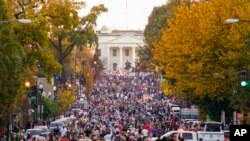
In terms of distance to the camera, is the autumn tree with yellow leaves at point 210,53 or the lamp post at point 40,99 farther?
the lamp post at point 40,99

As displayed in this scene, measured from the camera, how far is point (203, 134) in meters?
43.0

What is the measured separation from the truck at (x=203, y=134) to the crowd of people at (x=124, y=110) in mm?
1688

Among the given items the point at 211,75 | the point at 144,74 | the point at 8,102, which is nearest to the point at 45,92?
the point at 211,75

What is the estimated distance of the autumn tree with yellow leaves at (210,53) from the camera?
51969 mm

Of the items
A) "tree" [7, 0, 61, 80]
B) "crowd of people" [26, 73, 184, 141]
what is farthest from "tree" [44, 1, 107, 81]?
"crowd of people" [26, 73, 184, 141]

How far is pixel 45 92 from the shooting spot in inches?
3300

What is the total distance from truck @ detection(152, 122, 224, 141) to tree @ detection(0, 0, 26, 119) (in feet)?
24.5

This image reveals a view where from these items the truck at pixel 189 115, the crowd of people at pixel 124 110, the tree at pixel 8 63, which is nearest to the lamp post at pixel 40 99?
the crowd of people at pixel 124 110

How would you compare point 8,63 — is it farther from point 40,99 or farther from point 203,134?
point 40,99

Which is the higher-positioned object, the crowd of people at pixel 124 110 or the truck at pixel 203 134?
the truck at pixel 203 134

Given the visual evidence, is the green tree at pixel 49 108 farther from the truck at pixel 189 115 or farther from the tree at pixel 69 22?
the truck at pixel 189 115

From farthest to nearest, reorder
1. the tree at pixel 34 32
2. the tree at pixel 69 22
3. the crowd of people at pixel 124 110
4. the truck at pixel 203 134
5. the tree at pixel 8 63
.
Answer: the crowd of people at pixel 124 110 < the tree at pixel 69 22 < the tree at pixel 34 32 < the tree at pixel 8 63 < the truck at pixel 203 134

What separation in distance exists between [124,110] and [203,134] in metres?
55.0

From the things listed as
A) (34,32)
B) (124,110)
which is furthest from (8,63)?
(124,110)
